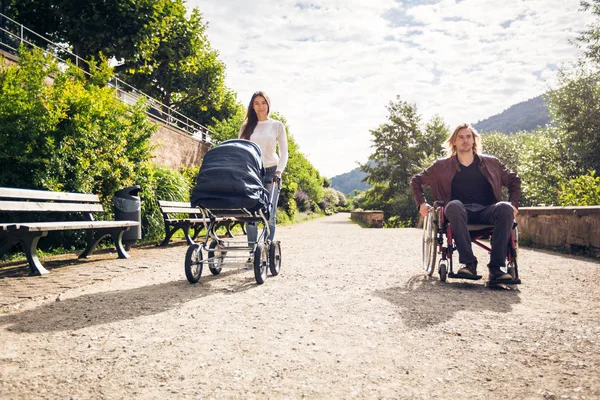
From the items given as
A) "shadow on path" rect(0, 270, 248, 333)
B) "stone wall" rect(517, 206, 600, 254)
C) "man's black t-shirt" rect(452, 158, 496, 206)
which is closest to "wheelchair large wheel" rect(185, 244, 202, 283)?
"shadow on path" rect(0, 270, 248, 333)

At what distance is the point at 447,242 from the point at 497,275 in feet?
2.03

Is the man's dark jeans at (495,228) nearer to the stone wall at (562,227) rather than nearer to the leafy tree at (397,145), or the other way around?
the stone wall at (562,227)

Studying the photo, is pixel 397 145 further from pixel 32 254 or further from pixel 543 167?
pixel 32 254

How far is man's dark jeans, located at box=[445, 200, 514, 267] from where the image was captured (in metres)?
4.39

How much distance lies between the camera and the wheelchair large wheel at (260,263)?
448cm

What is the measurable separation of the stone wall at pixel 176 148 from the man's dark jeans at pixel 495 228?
15877mm

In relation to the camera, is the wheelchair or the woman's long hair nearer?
the wheelchair

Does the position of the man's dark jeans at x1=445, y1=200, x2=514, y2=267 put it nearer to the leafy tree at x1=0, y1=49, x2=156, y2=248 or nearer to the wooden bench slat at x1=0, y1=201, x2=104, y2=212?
the wooden bench slat at x1=0, y1=201, x2=104, y2=212

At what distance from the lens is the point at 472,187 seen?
496cm

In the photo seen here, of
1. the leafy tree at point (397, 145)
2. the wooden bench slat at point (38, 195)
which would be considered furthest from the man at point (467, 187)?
the leafy tree at point (397, 145)

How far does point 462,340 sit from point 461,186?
2.65m

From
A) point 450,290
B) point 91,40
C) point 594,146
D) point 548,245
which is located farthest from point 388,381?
point 594,146

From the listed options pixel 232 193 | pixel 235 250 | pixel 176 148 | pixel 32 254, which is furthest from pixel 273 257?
pixel 176 148

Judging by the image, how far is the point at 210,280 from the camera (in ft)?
16.3
